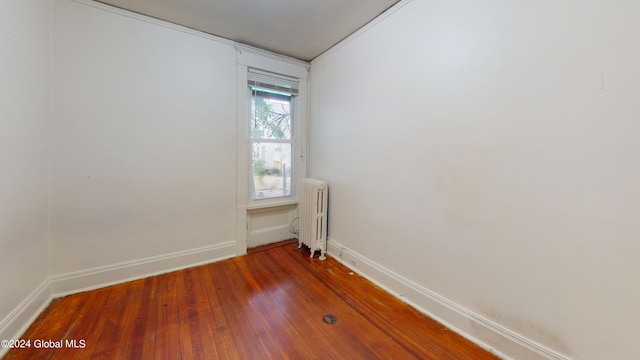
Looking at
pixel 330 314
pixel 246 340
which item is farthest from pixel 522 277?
pixel 246 340

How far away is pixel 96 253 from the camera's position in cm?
212

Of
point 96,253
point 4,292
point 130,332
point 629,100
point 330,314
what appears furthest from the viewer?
point 96,253

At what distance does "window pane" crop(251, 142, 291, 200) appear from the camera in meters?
2.98

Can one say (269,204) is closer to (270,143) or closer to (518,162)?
(270,143)

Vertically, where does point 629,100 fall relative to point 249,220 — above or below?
above

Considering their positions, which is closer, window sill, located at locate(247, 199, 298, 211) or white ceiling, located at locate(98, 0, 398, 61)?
white ceiling, located at locate(98, 0, 398, 61)

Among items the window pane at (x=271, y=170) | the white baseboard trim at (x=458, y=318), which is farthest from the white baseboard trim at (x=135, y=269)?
the white baseboard trim at (x=458, y=318)

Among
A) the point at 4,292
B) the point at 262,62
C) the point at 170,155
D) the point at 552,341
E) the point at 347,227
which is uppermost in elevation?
the point at 262,62

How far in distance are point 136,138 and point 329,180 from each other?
1.99 metres

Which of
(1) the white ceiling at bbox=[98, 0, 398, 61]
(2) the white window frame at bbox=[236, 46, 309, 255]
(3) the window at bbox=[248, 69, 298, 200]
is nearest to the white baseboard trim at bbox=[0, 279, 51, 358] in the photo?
(2) the white window frame at bbox=[236, 46, 309, 255]

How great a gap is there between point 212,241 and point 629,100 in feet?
10.5

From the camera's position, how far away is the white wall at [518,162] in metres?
1.08

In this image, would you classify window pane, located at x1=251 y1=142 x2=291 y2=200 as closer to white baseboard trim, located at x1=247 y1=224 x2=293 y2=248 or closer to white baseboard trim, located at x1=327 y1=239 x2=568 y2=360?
white baseboard trim, located at x1=247 y1=224 x2=293 y2=248

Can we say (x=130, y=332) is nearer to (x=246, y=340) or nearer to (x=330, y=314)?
→ (x=246, y=340)
